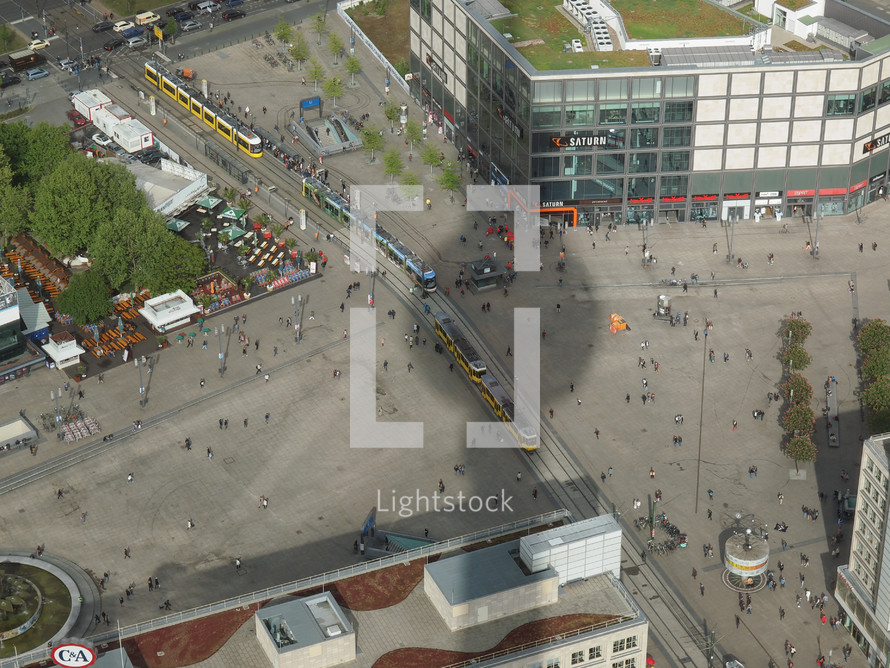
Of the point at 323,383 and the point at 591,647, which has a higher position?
the point at 591,647

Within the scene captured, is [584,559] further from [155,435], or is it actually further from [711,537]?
[155,435]

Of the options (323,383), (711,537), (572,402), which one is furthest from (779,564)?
(323,383)

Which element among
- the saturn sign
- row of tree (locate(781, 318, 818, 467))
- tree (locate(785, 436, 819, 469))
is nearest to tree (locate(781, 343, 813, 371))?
row of tree (locate(781, 318, 818, 467))

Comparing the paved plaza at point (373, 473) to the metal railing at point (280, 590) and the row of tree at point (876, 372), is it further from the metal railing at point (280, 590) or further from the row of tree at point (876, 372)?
the metal railing at point (280, 590)

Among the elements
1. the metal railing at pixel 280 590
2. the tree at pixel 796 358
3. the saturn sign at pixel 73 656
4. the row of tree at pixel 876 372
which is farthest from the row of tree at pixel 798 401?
the saturn sign at pixel 73 656

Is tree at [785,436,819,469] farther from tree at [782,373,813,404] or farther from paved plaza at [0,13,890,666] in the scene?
tree at [782,373,813,404]

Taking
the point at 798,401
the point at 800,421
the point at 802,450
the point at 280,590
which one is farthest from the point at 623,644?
the point at 798,401

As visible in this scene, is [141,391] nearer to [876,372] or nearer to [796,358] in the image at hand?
[796,358]
